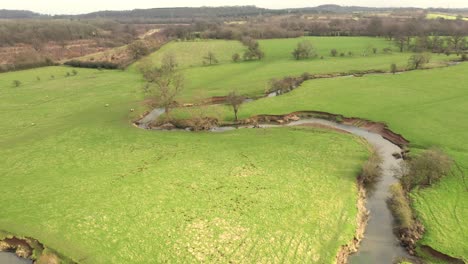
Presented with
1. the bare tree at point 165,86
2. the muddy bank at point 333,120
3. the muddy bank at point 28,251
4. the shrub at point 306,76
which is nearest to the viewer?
the muddy bank at point 28,251

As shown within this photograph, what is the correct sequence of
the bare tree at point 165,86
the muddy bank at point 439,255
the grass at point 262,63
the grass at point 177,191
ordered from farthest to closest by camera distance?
the grass at point 262,63
the bare tree at point 165,86
the grass at point 177,191
the muddy bank at point 439,255

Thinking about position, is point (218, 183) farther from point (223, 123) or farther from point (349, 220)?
point (223, 123)

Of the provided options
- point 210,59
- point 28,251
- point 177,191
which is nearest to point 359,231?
point 177,191

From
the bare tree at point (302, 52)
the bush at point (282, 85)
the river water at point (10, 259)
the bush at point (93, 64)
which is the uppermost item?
the bare tree at point (302, 52)

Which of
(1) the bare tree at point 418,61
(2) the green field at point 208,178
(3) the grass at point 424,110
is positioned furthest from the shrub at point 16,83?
(1) the bare tree at point 418,61

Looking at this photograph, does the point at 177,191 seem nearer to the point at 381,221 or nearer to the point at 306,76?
the point at 381,221

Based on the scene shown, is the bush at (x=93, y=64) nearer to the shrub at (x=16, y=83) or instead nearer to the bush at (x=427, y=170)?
the shrub at (x=16, y=83)
